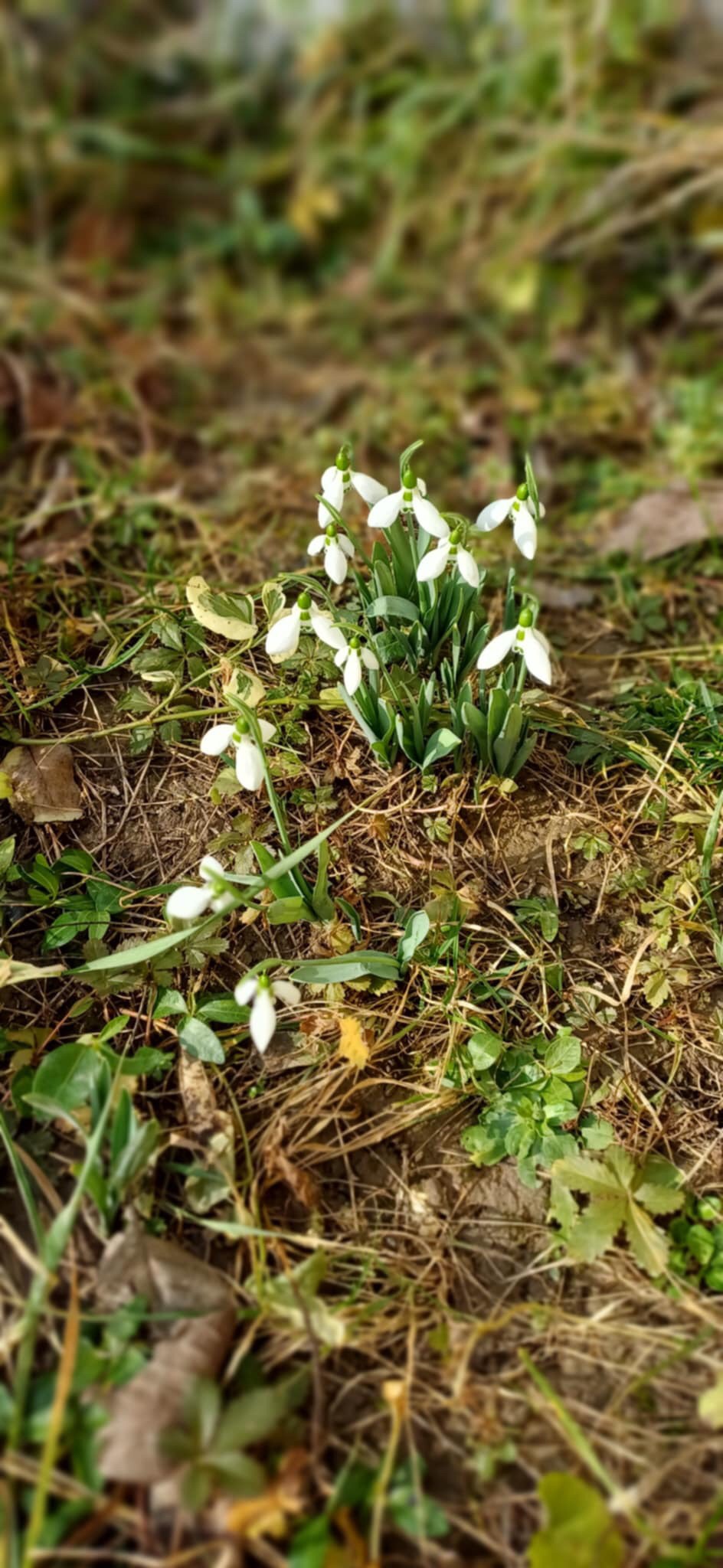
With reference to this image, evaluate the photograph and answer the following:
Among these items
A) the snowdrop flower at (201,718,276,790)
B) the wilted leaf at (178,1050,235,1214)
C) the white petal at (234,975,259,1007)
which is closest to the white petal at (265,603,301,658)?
the snowdrop flower at (201,718,276,790)

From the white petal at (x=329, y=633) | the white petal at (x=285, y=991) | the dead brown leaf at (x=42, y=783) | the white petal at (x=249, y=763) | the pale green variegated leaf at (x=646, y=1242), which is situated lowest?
the pale green variegated leaf at (x=646, y=1242)

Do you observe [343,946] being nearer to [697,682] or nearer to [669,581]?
[697,682]

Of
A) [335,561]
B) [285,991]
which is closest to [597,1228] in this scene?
[285,991]

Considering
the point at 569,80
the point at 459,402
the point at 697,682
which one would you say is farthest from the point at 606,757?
the point at 569,80

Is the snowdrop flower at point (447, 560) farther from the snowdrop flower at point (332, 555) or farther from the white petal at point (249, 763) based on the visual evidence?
the white petal at point (249, 763)

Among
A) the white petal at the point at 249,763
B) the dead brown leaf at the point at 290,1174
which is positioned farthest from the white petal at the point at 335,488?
the dead brown leaf at the point at 290,1174

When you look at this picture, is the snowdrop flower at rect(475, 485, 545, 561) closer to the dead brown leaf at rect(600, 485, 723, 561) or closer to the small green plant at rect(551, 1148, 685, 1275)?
the small green plant at rect(551, 1148, 685, 1275)
